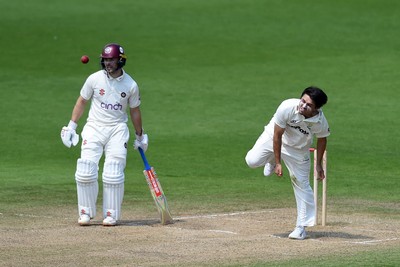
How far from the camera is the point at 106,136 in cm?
1295

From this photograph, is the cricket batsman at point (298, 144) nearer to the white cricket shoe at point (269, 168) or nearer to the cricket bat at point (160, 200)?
the white cricket shoe at point (269, 168)

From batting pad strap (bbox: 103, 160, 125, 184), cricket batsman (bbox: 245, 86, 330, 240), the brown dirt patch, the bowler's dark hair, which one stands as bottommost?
the brown dirt patch

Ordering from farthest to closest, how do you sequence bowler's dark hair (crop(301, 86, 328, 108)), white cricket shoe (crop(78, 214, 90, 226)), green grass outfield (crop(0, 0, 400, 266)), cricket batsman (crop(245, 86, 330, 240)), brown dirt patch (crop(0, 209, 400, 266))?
green grass outfield (crop(0, 0, 400, 266)), white cricket shoe (crop(78, 214, 90, 226)), cricket batsman (crop(245, 86, 330, 240)), bowler's dark hair (crop(301, 86, 328, 108)), brown dirt patch (crop(0, 209, 400, 266))

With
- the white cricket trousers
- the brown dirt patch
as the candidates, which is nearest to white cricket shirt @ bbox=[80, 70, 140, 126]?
the brown dirt patch

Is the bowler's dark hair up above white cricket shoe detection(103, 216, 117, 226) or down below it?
above

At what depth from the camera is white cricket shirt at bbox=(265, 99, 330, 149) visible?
38.6ft

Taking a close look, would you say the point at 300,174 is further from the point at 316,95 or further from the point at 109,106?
the point at 109,106

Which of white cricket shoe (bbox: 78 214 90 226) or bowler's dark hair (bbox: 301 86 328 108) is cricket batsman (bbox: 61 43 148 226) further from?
bowler's dark hair (bbox: 301 86 328 108)

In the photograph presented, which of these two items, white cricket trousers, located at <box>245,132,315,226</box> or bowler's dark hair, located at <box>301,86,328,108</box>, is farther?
white cricket trousers, located at <box>245,132,315,226</box>

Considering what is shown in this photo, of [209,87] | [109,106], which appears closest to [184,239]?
[109,106]

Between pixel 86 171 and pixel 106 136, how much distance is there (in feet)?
1.60

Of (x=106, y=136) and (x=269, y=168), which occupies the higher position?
(x=106, y=136)

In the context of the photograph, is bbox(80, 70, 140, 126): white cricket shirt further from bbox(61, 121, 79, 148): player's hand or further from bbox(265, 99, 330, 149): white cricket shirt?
bbox(265, 99, 330, 149): white cricket shirt

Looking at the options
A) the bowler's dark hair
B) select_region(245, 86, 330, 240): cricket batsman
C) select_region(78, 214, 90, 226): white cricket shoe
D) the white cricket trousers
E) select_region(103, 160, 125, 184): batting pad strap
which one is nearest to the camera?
the bowler's dark hair
